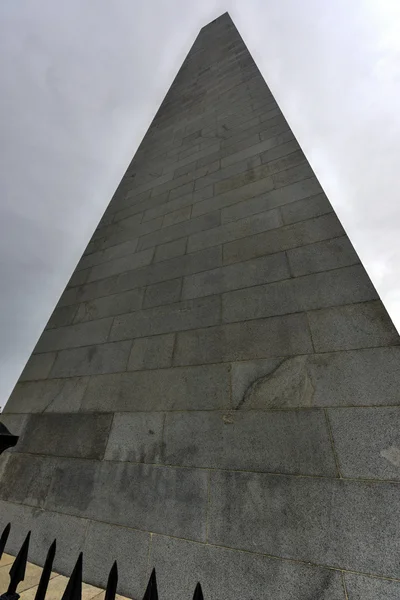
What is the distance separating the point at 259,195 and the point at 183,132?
5463mm

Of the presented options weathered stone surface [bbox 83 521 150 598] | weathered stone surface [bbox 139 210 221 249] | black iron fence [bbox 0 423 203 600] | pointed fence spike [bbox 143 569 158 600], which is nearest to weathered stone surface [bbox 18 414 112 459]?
weathered stone surface [bbox 83 521 150 598]

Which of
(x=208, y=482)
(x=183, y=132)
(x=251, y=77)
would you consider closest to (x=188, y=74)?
(x=251, y=77)

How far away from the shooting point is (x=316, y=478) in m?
2.65

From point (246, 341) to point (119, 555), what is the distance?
9.06ft

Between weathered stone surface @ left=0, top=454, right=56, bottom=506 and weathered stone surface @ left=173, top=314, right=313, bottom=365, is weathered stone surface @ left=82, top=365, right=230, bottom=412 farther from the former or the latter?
weathered stone surface @ left=0, top=454, right=56, bottom=506

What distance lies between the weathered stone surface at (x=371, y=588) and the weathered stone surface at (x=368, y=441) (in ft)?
2.27

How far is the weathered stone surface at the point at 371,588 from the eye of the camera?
2072mm

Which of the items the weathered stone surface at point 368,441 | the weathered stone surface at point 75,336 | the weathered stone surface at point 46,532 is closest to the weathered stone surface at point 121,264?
the weathered stone surface at point 75,336

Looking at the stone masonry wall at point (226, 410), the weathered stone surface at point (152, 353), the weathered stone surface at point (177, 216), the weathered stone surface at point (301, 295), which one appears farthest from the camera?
the weathered stone surface at point (177, 216)

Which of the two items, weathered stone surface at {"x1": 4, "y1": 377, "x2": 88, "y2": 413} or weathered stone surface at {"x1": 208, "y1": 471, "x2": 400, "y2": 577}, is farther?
weathered stone surface at {"x1": 4, "y1": 377, "x2": 88, "y2": 413}

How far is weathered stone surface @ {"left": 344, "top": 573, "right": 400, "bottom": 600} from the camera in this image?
6.80ft

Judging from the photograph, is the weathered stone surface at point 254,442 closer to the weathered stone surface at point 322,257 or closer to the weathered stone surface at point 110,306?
the weathered stone surface at point 322,257

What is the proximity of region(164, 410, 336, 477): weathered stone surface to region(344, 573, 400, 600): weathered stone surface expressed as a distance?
2.32ft

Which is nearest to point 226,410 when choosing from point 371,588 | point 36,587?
point 371,588
